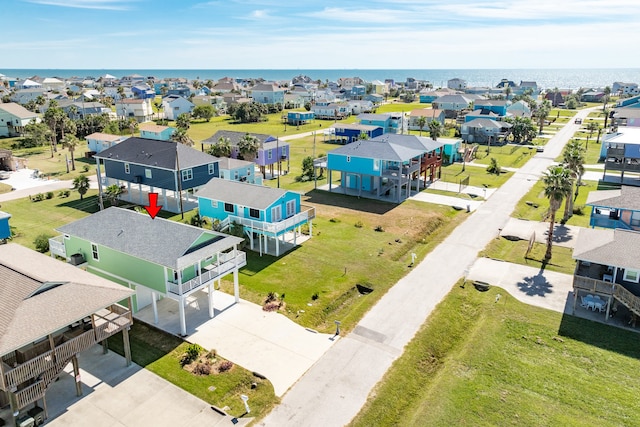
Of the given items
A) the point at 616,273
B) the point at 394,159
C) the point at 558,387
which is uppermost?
the point at 394,159

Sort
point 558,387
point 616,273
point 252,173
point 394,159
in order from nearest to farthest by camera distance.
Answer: point 558,387 < point 616,273 < point 394,159 < point 252,173

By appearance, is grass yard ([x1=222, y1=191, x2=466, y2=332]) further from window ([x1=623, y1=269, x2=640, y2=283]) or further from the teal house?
window ([x1=623, y1=269, x2=640, y2=283])

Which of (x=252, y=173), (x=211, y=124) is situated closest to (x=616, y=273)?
(x=252, y=173)

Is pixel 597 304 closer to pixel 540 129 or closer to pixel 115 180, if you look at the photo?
pixel 115 180

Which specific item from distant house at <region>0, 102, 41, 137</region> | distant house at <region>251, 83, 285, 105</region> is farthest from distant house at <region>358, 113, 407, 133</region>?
distant house at <region>0, 102, 41, 137</region>

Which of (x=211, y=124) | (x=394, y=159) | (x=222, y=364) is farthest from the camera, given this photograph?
(x=211, y=124)

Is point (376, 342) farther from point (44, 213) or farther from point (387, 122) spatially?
point (387, 122)

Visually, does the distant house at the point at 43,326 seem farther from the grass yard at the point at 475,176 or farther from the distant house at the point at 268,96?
the distant house at the point at 268,96
